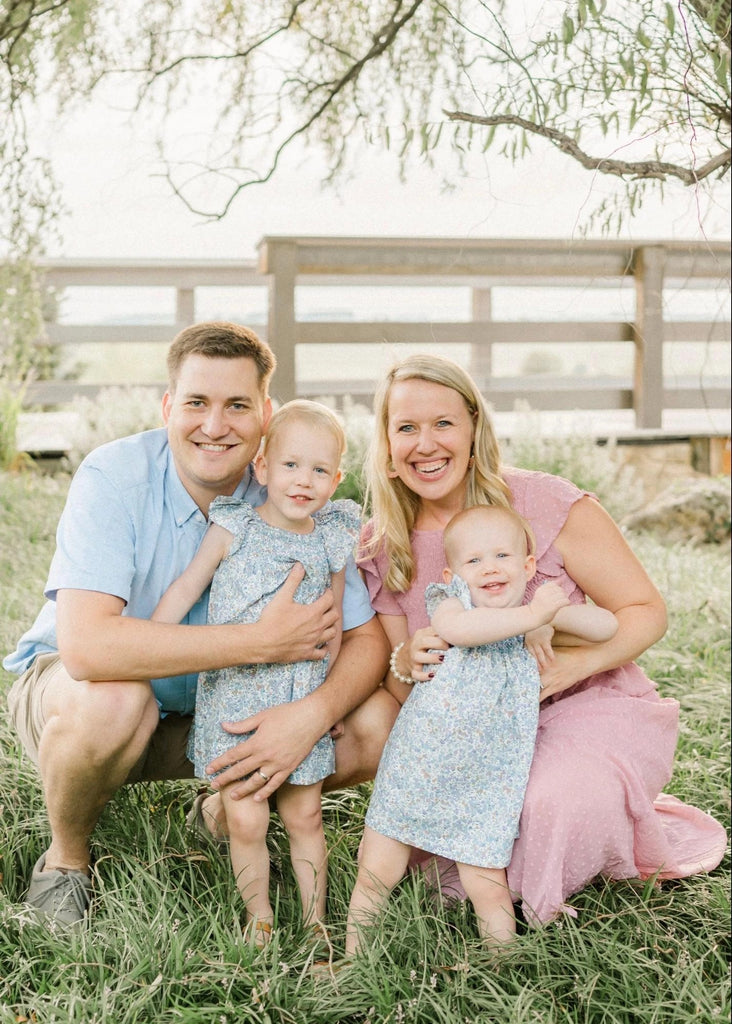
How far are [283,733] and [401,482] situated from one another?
0.67 metres

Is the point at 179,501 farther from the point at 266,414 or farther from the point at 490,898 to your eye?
the point at 490,898

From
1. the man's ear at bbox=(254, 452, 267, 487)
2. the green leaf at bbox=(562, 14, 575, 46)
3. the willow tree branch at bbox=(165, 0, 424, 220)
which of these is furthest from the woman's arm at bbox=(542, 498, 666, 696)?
the willow tree branch at bbox=(165, 0, 424, 220)

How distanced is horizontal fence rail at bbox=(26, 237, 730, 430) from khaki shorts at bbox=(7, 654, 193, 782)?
378cm

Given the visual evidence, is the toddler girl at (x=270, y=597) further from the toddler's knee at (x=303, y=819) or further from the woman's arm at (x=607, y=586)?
the woman's arm at (x=607, y=586)

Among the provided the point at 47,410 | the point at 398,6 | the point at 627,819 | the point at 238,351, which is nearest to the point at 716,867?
the point at 627,819

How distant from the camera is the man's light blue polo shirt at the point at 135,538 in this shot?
6.72 feet

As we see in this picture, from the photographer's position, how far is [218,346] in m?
2.23

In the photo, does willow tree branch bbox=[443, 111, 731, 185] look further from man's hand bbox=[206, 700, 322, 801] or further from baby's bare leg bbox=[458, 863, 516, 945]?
baby's bare leg bbox=[458, 863, 516, 945]

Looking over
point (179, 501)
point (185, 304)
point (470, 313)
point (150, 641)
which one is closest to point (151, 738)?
point (150, 641)

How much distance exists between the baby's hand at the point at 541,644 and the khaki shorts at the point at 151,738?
31.8 inches

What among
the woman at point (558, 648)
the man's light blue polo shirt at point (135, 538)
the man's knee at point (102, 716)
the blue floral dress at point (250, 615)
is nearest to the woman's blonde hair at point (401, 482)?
the woman at point (558, 648)

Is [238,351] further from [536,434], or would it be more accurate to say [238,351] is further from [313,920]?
[536,434]

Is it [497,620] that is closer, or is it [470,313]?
[497,620]

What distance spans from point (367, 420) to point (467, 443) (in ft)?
11.2
